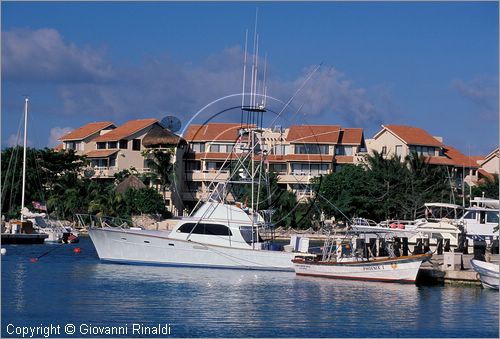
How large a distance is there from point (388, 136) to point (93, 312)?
7294 cm

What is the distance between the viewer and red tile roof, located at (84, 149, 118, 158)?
104 m

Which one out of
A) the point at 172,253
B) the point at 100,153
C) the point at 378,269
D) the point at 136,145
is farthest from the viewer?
the point at 100,153

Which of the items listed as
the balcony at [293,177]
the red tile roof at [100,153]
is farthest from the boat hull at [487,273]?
the red tile roof at [100,153]

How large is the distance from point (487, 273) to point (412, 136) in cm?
6327

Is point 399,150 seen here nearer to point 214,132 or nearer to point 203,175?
point 214,132

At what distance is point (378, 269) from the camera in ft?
148

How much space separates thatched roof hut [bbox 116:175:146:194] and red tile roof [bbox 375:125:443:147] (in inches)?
1034

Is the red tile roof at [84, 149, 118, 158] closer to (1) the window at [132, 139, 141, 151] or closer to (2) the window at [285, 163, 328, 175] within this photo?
(1) the window at [132, 139, 141, 151]

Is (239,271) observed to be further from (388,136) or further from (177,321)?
(388,136)

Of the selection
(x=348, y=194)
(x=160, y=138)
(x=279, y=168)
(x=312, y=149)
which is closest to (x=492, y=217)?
(x=348, y=194)

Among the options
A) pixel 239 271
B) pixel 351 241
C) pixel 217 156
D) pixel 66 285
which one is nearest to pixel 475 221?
pixel 351 241

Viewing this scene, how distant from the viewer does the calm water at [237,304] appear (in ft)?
107

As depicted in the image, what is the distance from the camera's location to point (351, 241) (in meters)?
48.8

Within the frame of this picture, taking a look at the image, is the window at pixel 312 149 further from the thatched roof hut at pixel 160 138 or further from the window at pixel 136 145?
the window at pixel 136 145
